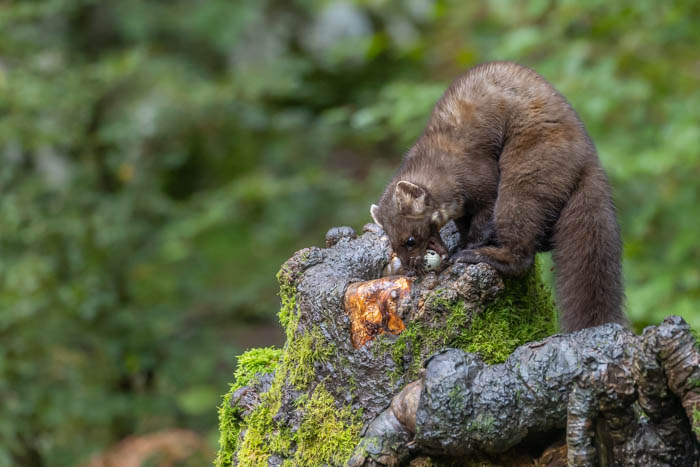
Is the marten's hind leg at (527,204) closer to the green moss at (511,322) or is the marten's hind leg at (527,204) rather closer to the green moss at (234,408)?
the green moss at (511,322)

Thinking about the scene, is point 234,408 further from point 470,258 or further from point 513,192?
point 513,192

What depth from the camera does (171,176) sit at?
35.1 ft

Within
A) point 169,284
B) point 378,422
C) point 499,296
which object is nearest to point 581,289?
point 499,296

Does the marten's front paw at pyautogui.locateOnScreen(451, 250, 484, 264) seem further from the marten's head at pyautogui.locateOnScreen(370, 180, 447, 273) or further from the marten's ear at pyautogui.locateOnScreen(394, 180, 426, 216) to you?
the marten's ear at pyautogui.locateOnScreen(394, 180, 426, 216)

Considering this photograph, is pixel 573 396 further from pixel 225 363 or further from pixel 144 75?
pixel 144 75

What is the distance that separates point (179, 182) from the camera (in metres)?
11.0

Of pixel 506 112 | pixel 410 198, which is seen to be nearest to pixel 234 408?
pixel 410 198

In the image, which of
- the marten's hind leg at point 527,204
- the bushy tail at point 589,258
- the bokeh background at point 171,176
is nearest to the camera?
the bushy tail at point 589,258

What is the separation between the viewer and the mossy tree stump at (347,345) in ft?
9.81

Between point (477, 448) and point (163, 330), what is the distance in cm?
574


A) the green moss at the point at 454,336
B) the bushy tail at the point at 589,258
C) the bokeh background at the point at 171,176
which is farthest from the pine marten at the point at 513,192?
the bokeh background at the point at 171,176

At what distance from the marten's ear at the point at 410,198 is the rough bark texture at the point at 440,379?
0.67 feet

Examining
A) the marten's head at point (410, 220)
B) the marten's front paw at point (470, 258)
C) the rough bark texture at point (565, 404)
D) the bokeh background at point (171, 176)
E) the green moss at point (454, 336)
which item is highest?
the bokeh background at point (171, 176)

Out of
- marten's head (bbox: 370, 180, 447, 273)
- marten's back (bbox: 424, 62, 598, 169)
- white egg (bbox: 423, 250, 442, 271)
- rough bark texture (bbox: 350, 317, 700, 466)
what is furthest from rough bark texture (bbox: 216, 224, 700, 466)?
marten's back (bbox: 424, 62, 598, 169)
